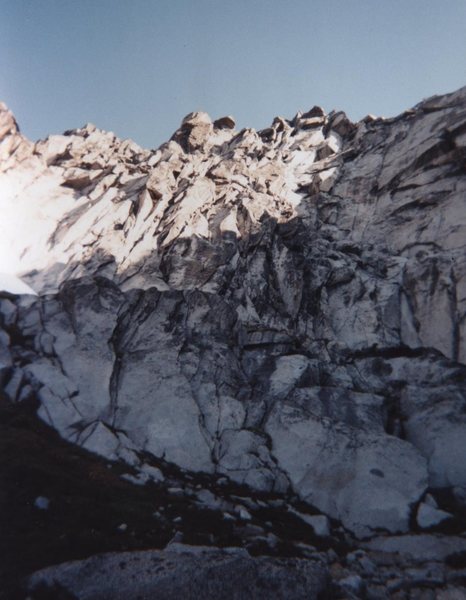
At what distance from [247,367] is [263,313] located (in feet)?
24.8

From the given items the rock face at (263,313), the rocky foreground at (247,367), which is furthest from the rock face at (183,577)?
the rock face at (263,313)

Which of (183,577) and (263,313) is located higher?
(263,313)

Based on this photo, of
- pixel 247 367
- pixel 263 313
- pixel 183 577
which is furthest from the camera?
pixel 263 313

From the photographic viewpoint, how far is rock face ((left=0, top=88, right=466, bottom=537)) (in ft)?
87.2

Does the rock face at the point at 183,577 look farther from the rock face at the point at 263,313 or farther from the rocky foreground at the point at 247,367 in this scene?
the rock face at the point at 263,313

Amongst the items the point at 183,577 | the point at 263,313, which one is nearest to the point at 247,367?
the point at 263,313

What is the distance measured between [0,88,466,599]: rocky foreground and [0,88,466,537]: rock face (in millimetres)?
186

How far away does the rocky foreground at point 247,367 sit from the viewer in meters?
18.1

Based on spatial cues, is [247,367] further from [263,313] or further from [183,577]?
[183,577]

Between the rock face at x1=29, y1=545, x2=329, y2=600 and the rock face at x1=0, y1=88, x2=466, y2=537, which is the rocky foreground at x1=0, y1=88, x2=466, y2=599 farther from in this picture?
the rock face at x1=0, y1=88, x2=466, y2=537

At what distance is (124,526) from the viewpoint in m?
18.3

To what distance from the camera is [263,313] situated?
40000 mm

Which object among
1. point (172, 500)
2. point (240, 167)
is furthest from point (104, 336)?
point (240, 167)

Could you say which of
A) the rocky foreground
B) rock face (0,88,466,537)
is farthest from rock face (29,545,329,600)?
rock face (0,88,466,537)
